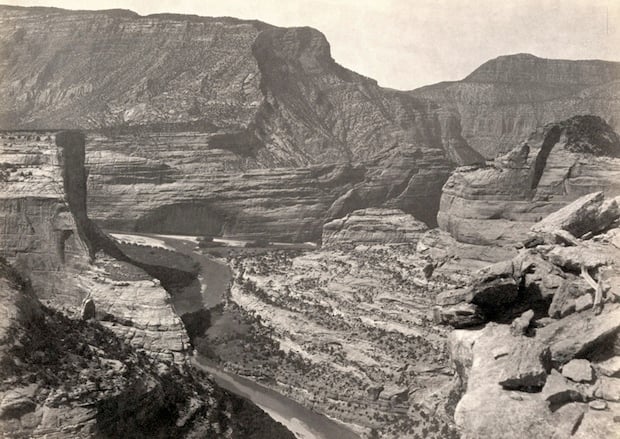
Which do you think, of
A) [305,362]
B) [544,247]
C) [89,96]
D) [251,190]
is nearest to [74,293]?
[305,362]

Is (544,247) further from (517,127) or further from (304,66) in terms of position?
(517,127)

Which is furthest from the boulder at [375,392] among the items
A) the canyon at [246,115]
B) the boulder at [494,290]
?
the canyon at [246,115]

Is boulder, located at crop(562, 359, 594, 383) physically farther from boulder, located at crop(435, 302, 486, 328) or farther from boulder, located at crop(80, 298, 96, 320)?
boulder, located at crop(80, 298, 96, 320)

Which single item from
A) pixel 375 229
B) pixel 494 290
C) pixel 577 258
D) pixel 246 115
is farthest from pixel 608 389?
pixel 246 115

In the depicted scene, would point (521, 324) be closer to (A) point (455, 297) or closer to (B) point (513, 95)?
(A) point (455, 297)

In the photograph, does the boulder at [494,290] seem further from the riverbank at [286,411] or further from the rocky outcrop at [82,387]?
the riverbank at [286,411]

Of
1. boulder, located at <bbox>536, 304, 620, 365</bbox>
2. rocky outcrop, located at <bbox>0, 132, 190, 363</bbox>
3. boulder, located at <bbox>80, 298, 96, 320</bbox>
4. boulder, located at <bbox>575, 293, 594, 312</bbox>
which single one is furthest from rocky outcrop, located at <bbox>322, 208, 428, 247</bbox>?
boulder, located at <bbox>536, 304, 620, 365</bbox>
